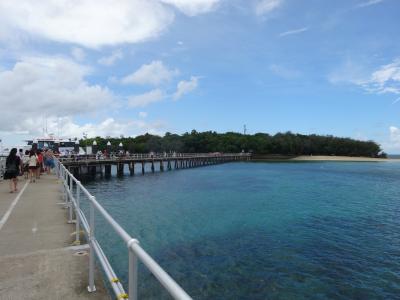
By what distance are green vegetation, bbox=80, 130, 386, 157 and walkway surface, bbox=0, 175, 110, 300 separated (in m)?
134

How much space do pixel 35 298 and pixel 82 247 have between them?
2039mm

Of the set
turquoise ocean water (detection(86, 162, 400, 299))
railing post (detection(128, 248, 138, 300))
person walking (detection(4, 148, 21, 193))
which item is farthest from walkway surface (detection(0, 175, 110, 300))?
person walking (detection(4, 148, 21, 193))

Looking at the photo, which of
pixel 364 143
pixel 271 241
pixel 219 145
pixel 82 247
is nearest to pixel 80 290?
pixel 82 247

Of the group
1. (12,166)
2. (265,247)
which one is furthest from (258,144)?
(12,166)

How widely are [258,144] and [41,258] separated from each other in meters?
141

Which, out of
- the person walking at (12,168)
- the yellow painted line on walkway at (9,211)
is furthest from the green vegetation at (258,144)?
the yellow painted line on walkway at (9,211)

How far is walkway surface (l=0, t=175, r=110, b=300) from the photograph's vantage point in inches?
190

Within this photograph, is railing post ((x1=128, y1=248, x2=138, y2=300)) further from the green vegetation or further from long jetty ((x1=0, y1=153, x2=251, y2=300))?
the green vegetation

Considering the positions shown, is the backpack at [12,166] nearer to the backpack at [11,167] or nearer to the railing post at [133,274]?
the backpack at [11,167]

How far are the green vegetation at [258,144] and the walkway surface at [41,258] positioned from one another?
134 metres

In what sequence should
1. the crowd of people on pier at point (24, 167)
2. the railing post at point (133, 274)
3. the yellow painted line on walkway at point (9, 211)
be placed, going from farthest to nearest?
the crowd of people on pier at point (24, 167)
the yellow painted line on walkway at point (9, 211)
the railing post at point (133, 274)

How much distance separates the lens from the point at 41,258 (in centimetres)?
607

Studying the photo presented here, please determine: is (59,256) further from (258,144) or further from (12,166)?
(258,144)

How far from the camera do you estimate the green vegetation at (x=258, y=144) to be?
5581 inches
